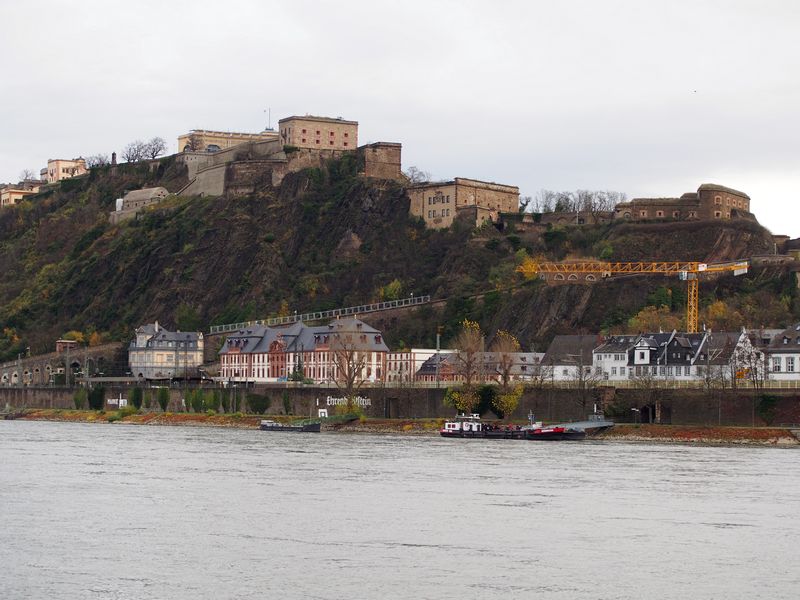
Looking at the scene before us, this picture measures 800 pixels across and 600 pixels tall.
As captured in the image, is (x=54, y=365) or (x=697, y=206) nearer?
(x=697, y=206)

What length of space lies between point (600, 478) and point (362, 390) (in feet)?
154

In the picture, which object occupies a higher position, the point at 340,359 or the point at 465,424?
the point at 340,359

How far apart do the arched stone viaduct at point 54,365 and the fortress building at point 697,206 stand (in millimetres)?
56332

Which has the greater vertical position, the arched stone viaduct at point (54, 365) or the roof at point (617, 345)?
the roof at point (617, 345)

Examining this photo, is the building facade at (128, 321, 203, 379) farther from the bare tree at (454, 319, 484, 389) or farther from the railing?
the bare tree at (454, 319, 484, 389)

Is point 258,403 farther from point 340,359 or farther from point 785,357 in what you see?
point 785,357

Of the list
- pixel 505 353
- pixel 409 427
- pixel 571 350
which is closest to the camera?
pixel 409 427

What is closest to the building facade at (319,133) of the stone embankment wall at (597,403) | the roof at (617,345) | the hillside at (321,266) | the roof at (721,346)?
the hillside at (321,266)

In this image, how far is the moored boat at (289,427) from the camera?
95312 mm

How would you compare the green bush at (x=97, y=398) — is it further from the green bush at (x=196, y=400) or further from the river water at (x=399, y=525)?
the river water at (x=399, y=525)

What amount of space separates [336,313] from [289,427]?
47.0 meters

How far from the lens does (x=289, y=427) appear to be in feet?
316

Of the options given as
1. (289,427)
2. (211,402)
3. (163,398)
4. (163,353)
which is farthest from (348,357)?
(163,353)

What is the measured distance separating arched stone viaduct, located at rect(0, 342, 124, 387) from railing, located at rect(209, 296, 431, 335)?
38.9ft
